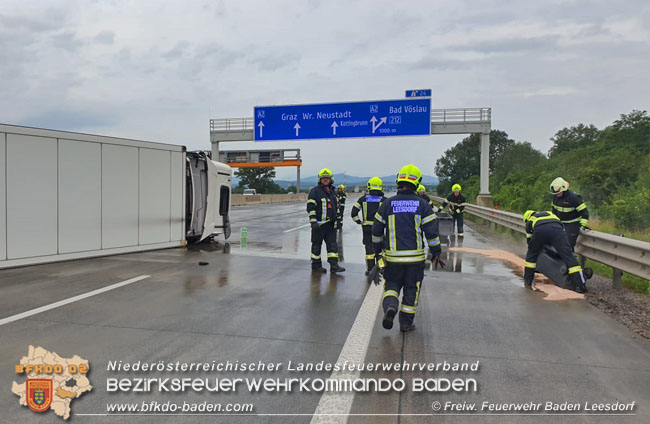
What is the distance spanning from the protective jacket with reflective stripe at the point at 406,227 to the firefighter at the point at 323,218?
10.6 feet

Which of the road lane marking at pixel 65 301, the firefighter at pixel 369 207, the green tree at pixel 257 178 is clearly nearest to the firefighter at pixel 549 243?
the firefighter at pixel 369 207

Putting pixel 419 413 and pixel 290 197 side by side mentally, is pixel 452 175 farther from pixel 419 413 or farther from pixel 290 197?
pixel 419 413

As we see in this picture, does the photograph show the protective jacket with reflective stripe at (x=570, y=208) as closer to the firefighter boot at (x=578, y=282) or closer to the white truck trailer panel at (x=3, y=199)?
the firefighter boot at (x=578, y=282)

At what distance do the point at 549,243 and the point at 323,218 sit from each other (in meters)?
3.76

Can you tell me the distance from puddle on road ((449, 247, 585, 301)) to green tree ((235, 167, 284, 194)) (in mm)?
90561

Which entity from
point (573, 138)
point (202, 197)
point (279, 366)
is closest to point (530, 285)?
point (279, 366)

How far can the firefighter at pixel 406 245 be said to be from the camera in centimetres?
487

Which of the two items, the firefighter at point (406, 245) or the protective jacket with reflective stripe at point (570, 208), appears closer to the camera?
the firefighter at point (406, 245)

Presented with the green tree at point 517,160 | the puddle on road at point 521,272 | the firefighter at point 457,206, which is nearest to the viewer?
the puddle on road at point 521,272

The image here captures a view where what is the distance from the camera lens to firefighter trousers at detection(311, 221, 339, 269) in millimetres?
8328

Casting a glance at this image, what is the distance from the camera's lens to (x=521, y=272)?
8.75 metres

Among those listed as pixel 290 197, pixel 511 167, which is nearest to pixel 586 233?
pixel 511 167

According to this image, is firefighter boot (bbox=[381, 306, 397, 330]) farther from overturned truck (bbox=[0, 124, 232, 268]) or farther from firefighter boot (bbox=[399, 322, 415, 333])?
overturned truck (bbox=[0, 124, 232, 268])

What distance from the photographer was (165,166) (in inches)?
423
